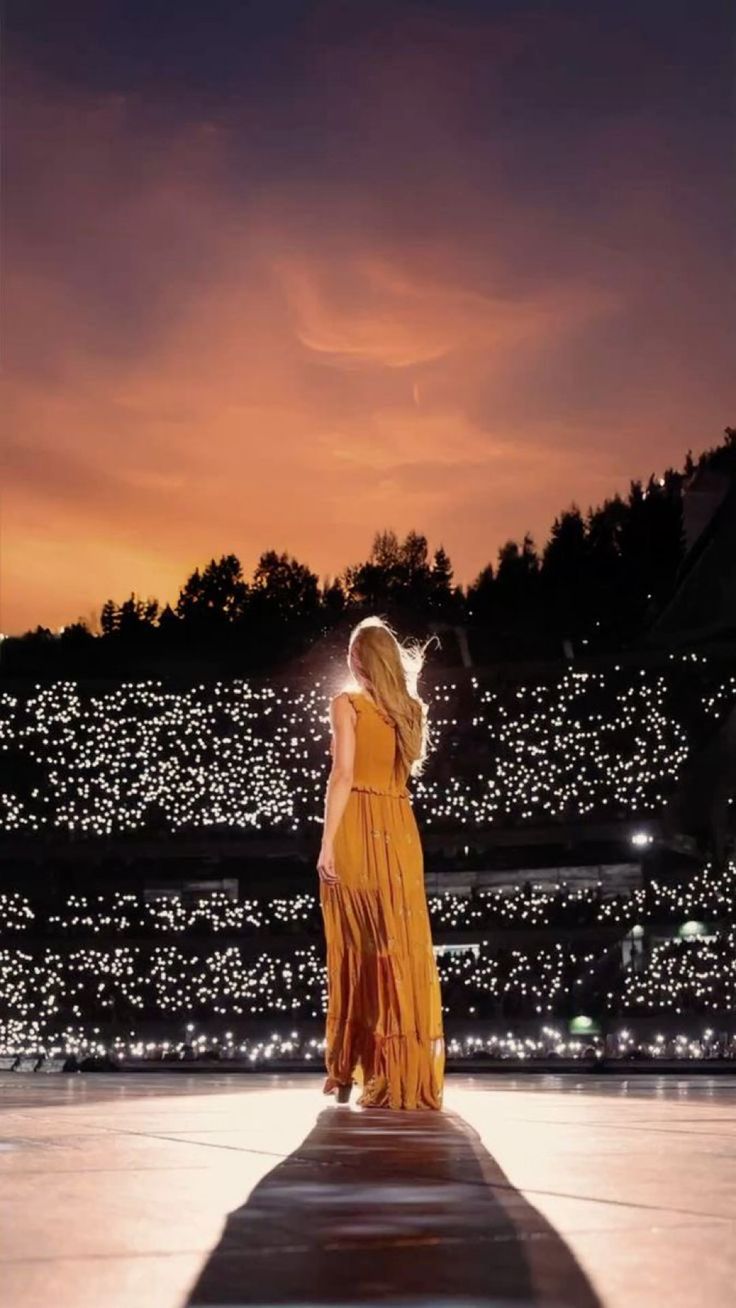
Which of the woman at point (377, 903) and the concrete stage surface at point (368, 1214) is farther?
the woman at point (377, 903)

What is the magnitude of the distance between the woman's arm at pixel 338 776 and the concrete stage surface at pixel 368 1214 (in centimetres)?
190

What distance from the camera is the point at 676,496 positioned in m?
48.2

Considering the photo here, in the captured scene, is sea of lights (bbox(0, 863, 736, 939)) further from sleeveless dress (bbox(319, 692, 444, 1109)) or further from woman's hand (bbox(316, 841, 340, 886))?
woman's hand (bbox(316, 841, 340, 886))

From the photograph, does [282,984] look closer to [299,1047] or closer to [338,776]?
[299,1047]

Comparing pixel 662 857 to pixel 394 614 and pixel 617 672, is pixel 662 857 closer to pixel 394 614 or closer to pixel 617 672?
pixel 617 672

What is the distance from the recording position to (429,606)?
43.5m

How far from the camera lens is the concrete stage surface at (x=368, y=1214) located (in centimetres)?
262

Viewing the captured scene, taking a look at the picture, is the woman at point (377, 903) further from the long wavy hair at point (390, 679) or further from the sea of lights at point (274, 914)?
the sea of lights at point (274, 914)

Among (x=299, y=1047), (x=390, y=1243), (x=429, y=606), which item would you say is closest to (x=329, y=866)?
(x=390, y=1243)

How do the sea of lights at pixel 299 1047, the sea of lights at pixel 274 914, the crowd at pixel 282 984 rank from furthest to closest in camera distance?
the sea of lights at pixel 274 914, the crowd at pixel 282 984, the sea of lights at pixel 299 1047

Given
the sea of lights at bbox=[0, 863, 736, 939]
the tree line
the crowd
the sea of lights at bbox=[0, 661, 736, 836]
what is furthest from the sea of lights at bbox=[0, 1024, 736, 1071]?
the tree line

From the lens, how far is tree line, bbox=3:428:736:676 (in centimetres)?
3753

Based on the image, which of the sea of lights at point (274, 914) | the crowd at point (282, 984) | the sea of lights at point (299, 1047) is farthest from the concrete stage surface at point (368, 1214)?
the sea of lights at point (274, 914)

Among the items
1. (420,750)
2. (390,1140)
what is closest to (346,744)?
(420,750)
